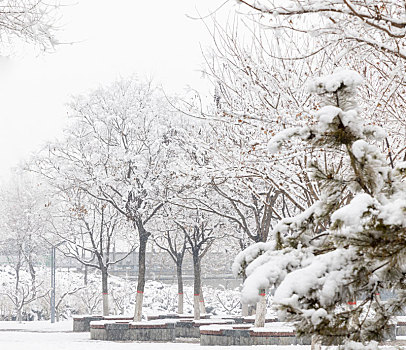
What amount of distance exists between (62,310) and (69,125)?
552 inches

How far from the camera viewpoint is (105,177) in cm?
2166

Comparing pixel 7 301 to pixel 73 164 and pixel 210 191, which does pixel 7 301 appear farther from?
pixel 210 191

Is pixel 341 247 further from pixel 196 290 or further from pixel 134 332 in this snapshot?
pixel 196 290

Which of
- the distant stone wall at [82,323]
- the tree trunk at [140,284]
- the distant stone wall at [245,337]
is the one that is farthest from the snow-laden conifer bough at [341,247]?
the distant stone wall at [82,323]

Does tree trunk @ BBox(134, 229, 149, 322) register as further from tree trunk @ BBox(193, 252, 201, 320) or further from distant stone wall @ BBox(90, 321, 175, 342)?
tree trunk @ BBox(193, 252, 201, 320)

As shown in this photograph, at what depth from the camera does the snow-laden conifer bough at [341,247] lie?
3.32 m

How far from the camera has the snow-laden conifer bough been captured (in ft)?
10.9

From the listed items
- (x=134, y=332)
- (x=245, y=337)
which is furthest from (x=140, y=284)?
(x=245, y=337)

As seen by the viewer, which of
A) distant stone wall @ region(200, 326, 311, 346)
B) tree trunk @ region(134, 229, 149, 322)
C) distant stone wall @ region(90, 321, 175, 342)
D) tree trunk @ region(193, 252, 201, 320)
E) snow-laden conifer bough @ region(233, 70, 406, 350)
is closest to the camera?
snow-laden conifer bough @ region(233, 70, 406, 350)

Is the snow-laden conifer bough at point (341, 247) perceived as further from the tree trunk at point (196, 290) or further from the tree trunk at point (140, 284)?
the tree trunk at point (196, 290)

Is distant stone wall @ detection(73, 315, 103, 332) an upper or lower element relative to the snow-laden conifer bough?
lower

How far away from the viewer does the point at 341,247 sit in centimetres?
353

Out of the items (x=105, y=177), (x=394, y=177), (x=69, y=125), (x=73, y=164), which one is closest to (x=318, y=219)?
(x=394, y=177)

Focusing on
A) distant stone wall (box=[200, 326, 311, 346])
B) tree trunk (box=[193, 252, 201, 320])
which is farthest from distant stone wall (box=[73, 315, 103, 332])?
distant stone wall (box=[200, 326, 311, 346])
